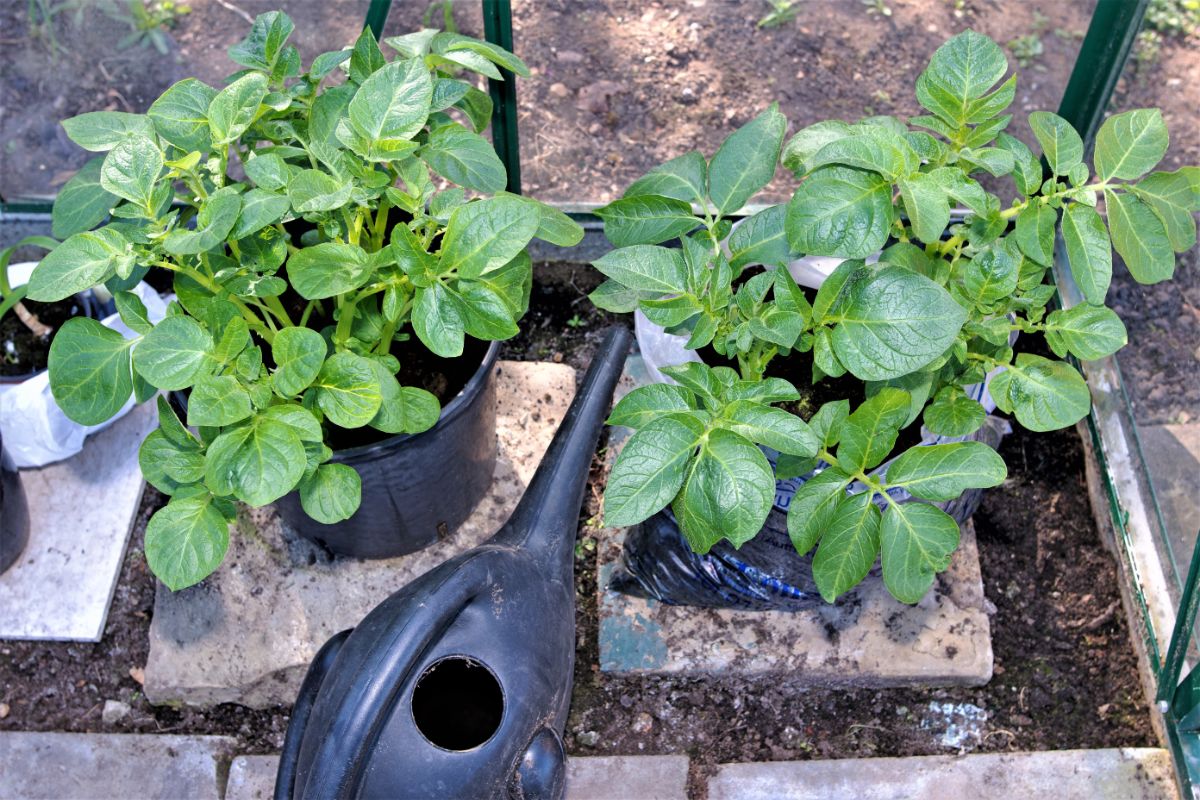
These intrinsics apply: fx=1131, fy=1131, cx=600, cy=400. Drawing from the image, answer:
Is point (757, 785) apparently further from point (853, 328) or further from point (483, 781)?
point (853, 328)

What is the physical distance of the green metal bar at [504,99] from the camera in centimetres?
204

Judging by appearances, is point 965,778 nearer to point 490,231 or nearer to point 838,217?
point 838,217

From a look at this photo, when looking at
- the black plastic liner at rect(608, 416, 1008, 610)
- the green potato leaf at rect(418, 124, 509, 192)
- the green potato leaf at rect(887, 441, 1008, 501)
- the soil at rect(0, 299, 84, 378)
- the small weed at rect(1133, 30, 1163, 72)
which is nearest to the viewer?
the green potato leaf at rect(887, 441, 1008, 501)

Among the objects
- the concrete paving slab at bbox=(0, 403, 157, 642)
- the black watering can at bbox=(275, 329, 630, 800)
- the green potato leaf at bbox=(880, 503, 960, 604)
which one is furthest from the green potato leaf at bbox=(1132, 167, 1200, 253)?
the concrete paving slab at bbox=(0, 403, 157, 642)

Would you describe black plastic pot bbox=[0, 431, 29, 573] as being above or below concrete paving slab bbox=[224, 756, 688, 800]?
above

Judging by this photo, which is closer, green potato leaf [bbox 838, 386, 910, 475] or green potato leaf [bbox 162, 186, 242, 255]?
green potato leaf [bbox 162, 186, 242, 255]

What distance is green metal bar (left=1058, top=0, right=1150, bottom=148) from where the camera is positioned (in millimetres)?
2053

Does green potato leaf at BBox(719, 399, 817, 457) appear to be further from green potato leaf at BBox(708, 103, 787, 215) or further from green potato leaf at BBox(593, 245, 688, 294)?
green potato leaf at BBox(708, 103, 787, 215)

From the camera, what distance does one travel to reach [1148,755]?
1948mm

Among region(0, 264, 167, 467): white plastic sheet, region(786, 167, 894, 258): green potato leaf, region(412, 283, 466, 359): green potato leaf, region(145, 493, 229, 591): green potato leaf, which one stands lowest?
region(0, 264, 167, 467): white plastic sheet

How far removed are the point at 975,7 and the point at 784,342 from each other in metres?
1.47

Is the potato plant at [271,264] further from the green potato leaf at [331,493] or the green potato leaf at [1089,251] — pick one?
the green potato leaf at [1089,251]

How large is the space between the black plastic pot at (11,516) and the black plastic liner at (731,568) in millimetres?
1112

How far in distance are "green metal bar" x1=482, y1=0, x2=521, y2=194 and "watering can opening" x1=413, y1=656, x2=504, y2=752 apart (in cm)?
101
